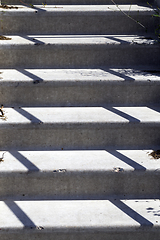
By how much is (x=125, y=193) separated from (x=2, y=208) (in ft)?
2.34

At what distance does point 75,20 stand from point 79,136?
1.07 meters

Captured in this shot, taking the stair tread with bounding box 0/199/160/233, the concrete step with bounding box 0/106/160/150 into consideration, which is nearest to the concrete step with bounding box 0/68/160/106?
the concrete step with bounding box 0/106/160/150

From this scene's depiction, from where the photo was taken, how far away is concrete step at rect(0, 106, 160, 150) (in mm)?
1850

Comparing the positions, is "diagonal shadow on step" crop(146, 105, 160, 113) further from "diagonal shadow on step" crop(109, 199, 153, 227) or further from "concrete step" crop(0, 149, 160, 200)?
"diagonal shadow on step" crop(109, 199, 153, 227)

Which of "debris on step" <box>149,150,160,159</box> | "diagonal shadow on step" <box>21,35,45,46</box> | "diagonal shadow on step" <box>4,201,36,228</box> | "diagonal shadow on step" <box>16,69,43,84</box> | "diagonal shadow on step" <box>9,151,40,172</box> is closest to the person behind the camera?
"diagonal shadow on step" <box>4,201,36,228</box>

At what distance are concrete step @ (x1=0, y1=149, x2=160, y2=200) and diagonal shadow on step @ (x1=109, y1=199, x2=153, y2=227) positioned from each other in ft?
0.25

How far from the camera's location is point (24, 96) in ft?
6.72

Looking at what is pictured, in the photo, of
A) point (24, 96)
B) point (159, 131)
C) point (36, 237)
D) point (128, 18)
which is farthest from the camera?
point (128, 18)

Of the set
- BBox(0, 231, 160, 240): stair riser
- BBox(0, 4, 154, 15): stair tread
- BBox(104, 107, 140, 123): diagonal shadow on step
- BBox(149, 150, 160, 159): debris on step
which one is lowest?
BBox(0, 231, 160, 240): stair riser

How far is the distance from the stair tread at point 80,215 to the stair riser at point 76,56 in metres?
1.06

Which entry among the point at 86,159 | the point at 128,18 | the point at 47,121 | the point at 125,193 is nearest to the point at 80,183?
the point at 86,159

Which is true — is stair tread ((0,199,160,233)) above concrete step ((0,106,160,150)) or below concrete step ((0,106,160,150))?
below

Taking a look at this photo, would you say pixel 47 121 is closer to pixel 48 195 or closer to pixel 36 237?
pixel 48 195

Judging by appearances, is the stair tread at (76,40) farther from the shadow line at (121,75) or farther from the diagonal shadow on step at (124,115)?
the diagonal shadow on step at (124,115)
